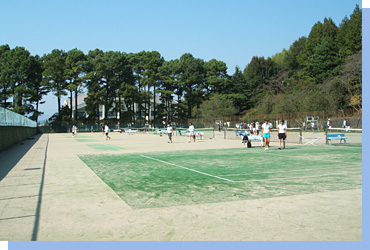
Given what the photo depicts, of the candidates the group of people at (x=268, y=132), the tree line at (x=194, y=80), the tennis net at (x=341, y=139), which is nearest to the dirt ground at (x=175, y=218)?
the group of people at (x=268, y=132)

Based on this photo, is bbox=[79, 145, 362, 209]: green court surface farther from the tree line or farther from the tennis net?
the tree line

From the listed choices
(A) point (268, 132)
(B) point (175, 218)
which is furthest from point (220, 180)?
(A) point (268, 132)

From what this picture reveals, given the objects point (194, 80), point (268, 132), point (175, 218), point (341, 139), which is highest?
point (194, 80)

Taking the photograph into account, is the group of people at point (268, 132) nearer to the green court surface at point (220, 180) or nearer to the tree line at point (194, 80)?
the green court surface at point (220, 180)

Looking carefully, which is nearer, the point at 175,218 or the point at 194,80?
the point at 175,218

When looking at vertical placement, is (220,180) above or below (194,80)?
below

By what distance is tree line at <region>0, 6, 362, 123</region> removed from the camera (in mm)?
61688

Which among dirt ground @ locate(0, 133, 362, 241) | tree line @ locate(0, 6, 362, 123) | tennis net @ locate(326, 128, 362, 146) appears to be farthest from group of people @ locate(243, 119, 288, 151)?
tree line @ locate(0, 6, 362, 123)

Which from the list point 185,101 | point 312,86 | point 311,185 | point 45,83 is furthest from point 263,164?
point 185,101

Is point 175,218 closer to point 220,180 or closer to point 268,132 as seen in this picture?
point 220,180

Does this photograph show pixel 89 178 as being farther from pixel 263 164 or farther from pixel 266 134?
pixel 266 134

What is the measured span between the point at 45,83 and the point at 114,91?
52.0 feet

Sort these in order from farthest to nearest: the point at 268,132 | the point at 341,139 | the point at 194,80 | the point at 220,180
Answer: the point at 194,80, the point at 341,139, the point at 268,132, the point at 220,180

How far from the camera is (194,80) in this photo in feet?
285
